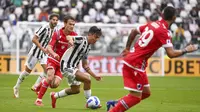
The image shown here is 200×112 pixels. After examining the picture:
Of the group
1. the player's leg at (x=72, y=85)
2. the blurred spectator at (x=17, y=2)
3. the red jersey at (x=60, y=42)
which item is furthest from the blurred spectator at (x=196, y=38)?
the player's leg at (x=72, y=85)

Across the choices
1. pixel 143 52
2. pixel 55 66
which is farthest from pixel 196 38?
pixel 143 52

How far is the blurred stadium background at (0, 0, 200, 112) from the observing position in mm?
22392

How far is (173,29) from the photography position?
34969mm

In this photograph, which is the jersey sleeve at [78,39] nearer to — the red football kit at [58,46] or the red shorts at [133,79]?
the red football kit at [58,46]

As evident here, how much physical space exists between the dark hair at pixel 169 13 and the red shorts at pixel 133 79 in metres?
1.18

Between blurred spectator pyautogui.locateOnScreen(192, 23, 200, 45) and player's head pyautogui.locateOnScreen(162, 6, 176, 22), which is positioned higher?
player's head pyautogui.locateOnScreen(162, 6, 176, 22)

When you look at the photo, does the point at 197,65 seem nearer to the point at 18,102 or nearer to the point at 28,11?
the point at 28,11

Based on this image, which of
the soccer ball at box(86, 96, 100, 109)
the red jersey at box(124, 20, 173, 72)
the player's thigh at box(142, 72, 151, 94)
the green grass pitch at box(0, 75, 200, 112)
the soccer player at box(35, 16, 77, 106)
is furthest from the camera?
the soccer player at box(35, 16, 77, 106)

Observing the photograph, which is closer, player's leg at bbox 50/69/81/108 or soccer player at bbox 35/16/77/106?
player's leg at bbox 50/69/81/108

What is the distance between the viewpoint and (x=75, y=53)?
582 inches

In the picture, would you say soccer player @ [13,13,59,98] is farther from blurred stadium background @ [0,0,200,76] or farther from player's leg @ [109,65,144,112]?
blurred stadium background @ [0,0,200,76]

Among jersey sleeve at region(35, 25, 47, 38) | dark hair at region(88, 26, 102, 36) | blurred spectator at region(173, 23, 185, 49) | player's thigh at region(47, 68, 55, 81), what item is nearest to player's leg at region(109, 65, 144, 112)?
dark hair at region(88, 26, 102, 36)

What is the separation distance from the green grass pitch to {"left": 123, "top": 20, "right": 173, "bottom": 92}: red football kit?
312 centimetres

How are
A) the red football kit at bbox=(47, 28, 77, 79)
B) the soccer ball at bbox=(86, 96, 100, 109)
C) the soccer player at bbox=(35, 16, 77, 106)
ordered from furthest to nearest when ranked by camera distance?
the red football kit at bbox=(47, 28, 77, 79) < the soccer player at bbox=(35, 16, 77, 106) < the soccer ball at bbox=(86, 96, 100, 109)
